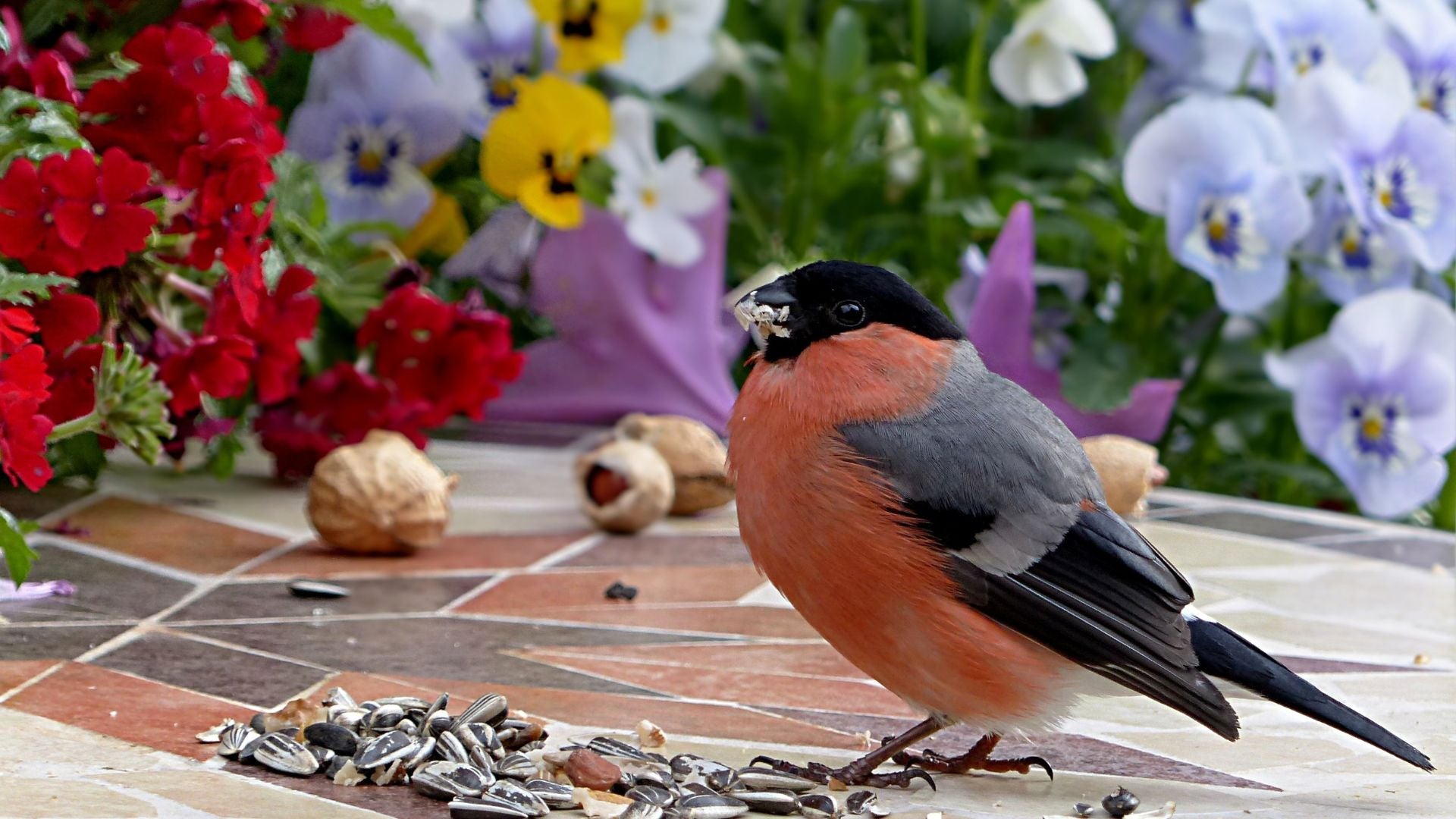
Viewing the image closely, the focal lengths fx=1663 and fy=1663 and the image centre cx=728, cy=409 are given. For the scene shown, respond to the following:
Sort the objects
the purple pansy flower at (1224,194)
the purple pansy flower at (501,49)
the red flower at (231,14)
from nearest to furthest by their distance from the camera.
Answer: the red flower at (231,14), the purple pansy flower at (1224,194), the purple pansy flower at (501,49)

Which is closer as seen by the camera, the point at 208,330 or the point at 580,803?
the point at 580,803

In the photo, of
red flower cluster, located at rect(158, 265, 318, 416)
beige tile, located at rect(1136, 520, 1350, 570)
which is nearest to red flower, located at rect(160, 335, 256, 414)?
red flower cluster, located at rect(158, 265, 318, 416)

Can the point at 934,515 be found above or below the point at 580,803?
above

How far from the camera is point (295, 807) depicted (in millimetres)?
1396

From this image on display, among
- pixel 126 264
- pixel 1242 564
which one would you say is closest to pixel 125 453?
pixel 126 264

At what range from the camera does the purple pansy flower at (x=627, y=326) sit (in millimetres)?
2855

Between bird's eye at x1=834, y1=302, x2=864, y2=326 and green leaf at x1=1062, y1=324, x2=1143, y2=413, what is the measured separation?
113 cm

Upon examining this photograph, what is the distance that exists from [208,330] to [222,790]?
0.82m

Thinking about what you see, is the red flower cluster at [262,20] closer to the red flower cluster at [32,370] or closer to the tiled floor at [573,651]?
the red flower cluster at [32,370]

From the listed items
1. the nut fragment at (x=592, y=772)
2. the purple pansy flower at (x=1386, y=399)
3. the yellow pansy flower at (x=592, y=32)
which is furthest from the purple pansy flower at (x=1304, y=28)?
the nut fragment at (x=592, y=772)

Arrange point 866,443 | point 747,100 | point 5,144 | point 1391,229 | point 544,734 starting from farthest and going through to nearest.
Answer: point 747,100
point 1391,229
point 5,144
point 544,734
point 866,443

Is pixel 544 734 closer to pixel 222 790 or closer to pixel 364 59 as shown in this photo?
pixel 222 790

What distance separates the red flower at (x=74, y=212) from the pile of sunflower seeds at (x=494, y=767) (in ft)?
1.81

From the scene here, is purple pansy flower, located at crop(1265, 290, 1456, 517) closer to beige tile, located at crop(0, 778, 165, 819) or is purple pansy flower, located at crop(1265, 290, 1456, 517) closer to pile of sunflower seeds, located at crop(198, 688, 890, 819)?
pile of sunflower seeds, located at crop(198, 688, 890, 819)
